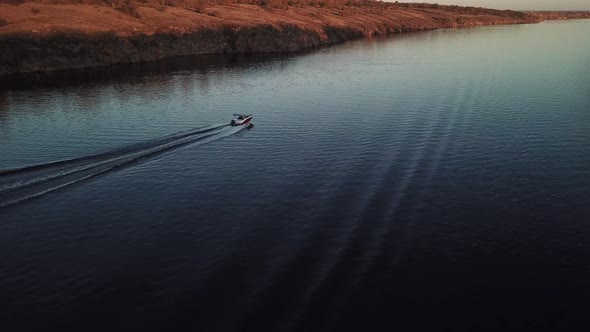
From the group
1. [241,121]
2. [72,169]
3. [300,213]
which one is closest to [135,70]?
[241,121]

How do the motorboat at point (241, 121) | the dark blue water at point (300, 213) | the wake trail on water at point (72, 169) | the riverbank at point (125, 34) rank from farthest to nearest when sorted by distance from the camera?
the riverbank at point (125, 34)
the motorboat at point (241, 121)
the wake trail on water at point (72, 169)
the dark blue water at point (300, 213)

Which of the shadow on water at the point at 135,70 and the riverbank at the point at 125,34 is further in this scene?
the riverbank at the point at 125,34

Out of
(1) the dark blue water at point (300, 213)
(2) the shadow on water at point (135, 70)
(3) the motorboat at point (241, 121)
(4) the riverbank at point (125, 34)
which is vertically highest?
(4) the riverbank at point (125, 34)

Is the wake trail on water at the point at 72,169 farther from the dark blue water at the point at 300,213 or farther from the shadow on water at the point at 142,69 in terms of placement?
the shadow on water at the point at 142,69

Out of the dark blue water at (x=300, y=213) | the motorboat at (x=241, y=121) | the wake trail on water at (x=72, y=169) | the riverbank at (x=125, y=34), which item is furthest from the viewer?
the riverbank at (x=125, y=34)

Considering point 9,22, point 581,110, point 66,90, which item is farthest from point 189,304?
point 9,22

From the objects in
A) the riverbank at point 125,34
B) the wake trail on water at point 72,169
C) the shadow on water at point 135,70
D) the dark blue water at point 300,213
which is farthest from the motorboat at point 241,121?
the riverbank at point 125,34

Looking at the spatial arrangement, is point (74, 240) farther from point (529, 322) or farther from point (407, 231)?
point (529, 322)
